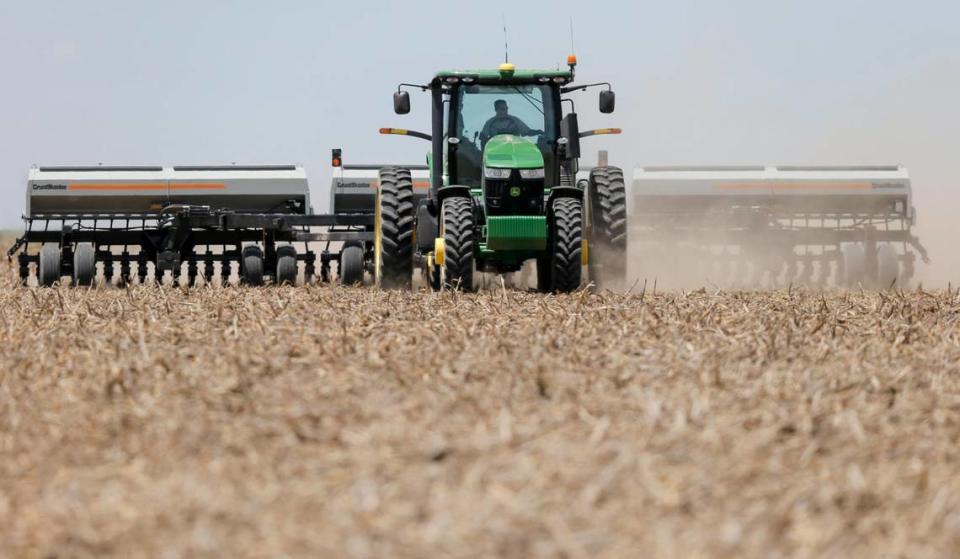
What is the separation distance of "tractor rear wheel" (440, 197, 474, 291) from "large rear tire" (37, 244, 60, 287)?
616 cm

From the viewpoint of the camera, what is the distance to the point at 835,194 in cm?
1888

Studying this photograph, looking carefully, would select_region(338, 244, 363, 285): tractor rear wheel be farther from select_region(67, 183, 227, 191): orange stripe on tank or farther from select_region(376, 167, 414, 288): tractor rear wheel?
select_region(67, 183, 227, 191): orange stripe on tank

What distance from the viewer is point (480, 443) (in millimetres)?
4363

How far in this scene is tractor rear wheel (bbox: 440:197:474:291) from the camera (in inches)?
468

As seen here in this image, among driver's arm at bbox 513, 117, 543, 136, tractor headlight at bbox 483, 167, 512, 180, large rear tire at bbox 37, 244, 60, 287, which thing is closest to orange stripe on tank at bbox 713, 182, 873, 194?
driver's arm at bbox 513, 117, 543, 136

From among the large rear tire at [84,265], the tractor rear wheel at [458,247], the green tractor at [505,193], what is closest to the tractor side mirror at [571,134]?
the green tractor at [505,193]

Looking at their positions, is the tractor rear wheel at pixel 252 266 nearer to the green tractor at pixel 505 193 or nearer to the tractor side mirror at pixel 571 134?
the green tractor at pixel 505 193

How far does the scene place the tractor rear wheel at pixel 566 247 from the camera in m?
11.9

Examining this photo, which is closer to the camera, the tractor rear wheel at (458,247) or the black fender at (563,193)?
the tractor rear wheel at (458,247)

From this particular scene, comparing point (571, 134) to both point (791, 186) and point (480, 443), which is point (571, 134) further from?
point (480, 443)

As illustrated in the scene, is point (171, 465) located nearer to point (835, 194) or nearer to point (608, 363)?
point (608, 363)

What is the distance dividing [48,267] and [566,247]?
282 inches

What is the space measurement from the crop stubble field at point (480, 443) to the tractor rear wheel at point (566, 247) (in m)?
4.33

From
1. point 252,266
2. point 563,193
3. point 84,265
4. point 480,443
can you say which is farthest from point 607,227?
point 480,443
